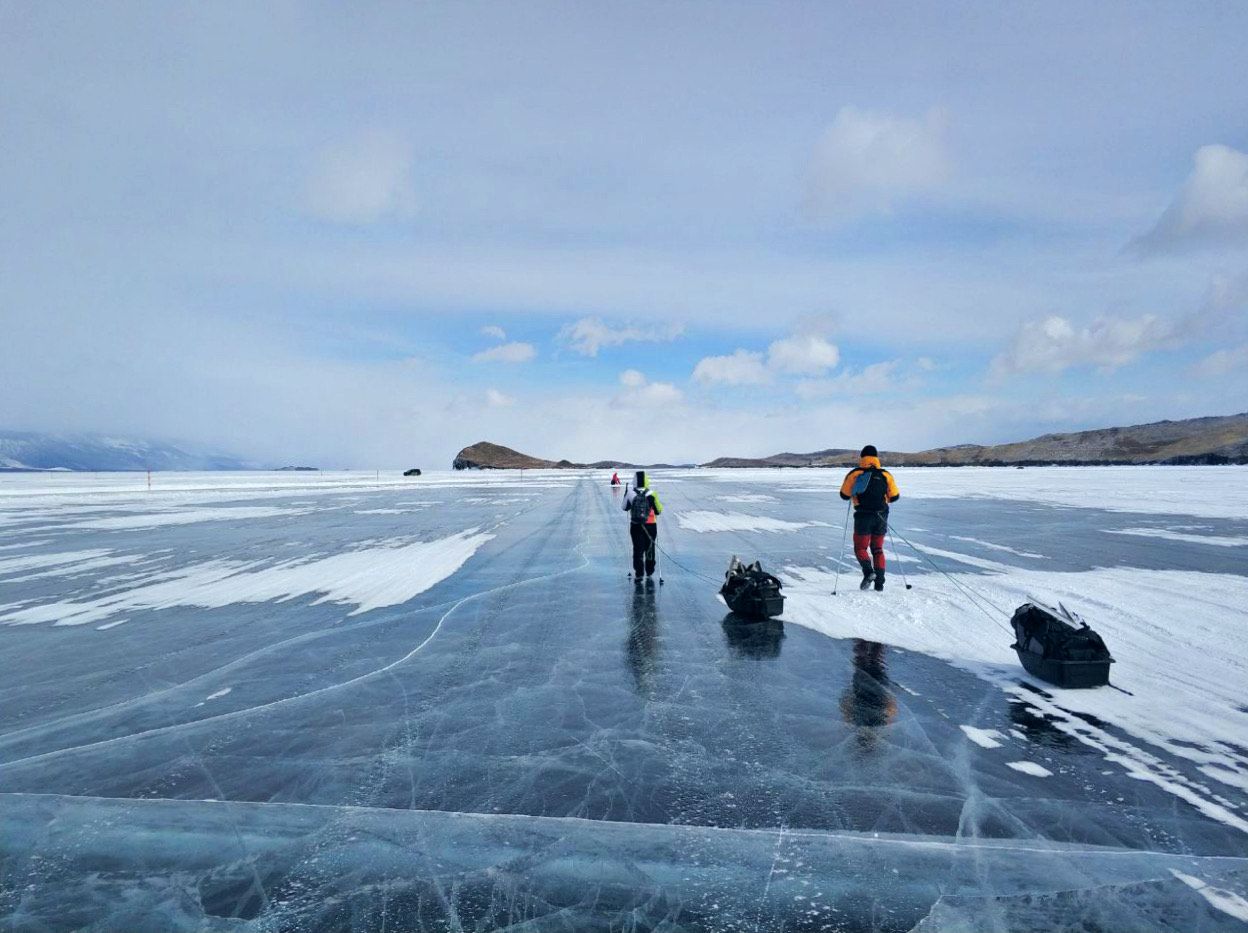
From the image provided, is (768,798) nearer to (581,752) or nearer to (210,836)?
(581,752)

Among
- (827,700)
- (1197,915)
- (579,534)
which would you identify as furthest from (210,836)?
(579,534)

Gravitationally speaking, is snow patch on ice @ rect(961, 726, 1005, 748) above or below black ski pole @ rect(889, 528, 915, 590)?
below

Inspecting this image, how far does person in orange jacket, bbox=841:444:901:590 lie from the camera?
32.0ft

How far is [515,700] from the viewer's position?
5648 mm

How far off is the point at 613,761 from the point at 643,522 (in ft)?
20.8

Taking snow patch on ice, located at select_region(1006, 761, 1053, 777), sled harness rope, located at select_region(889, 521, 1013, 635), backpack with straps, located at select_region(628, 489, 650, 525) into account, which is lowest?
snow patch on ice, located at select_region(1006, 761, 1053, 777)

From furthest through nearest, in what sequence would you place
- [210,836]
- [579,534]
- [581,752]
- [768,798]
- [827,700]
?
[579,534] → [827,700] → [581,752] → [768,798] → [210,836]

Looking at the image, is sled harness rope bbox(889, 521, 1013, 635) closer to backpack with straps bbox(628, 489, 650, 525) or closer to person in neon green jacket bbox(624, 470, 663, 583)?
person in neon green jacket bbox(624, 470, 663, 583)

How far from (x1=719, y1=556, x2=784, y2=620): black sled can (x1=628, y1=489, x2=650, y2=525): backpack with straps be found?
2.33m

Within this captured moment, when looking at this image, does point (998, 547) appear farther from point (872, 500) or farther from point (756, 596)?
point (756, 596)

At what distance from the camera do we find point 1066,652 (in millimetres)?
5805

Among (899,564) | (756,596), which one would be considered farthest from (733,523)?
(756,596)

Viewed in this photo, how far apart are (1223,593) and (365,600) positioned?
12.8 m

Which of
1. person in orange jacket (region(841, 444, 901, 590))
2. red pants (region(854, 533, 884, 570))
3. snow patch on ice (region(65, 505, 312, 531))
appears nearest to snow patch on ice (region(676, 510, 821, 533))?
red pants (region(854, 533, 884, 570))
